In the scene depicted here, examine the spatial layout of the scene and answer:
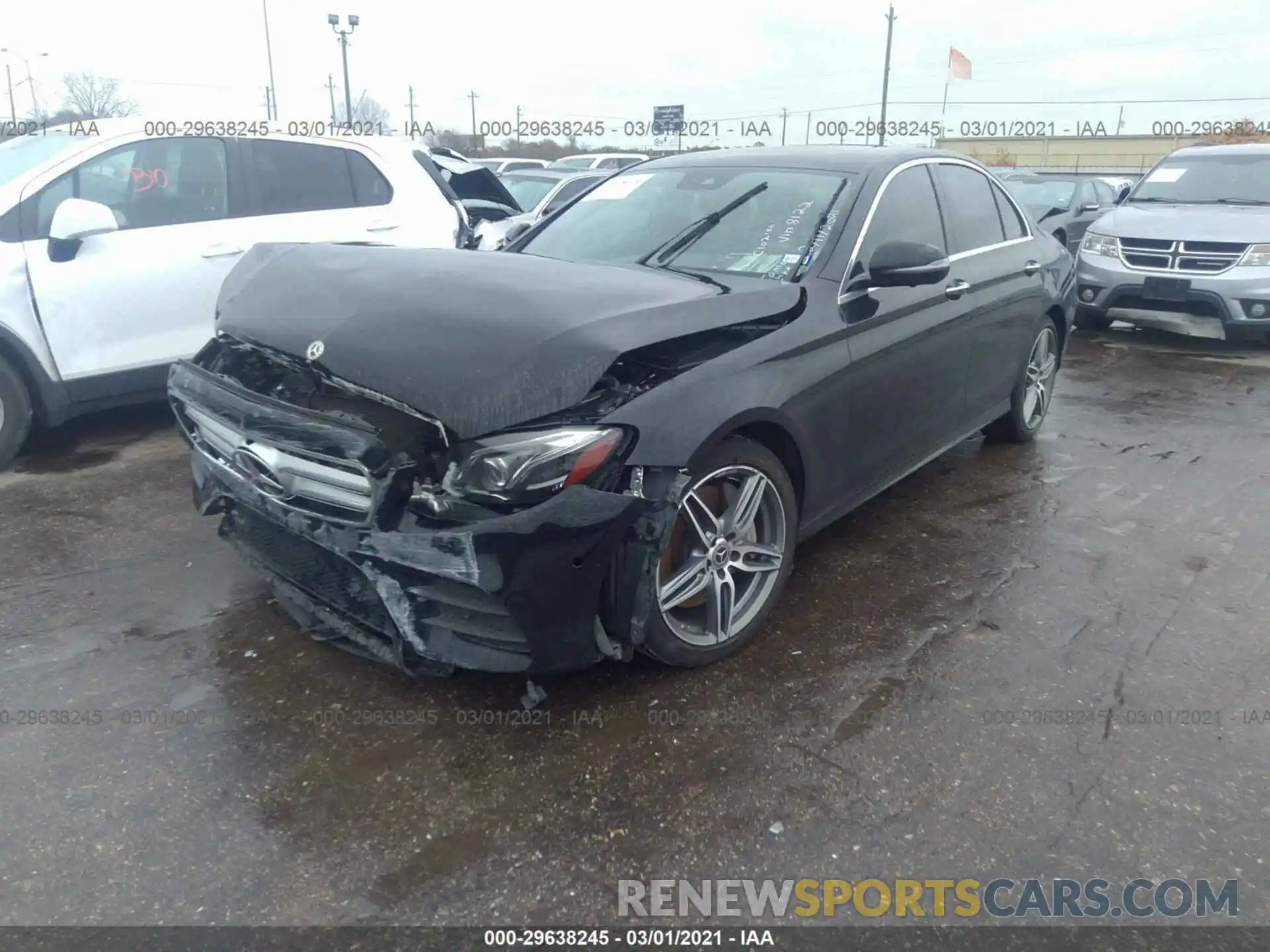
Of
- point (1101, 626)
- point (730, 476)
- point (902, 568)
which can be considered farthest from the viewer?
point (902, 568)

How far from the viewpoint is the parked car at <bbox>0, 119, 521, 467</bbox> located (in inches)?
188

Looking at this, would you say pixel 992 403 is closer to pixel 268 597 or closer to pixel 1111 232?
pixel 268 597

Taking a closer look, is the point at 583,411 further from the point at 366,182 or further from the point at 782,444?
the point at 366,182

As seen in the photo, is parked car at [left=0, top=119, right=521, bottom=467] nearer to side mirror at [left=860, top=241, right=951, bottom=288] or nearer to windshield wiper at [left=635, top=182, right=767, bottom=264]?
windshield wiper at [left=635, top=182, right=767, bottom=264]

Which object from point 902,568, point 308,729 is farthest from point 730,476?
point 308,729

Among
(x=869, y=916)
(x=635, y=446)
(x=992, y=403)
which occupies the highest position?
(x=635, y=446)

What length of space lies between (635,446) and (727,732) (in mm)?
895

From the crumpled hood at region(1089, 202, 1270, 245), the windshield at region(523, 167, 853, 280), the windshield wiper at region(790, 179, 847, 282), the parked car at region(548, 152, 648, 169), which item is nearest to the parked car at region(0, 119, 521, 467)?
the windshield at region(523, 167, 853, 280)

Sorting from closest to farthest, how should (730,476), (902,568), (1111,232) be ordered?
(730,476), (902,568), (1111,232)

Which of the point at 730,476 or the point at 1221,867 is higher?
the point at 730,476

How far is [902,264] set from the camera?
3.45 meters

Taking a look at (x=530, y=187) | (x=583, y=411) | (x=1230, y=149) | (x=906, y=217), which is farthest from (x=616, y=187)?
(x=530, y=187)

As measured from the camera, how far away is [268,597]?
11.7ft

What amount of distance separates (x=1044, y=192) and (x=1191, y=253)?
4.56 metres
